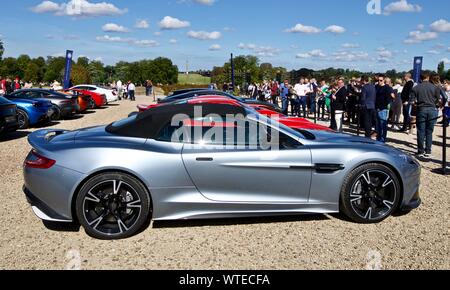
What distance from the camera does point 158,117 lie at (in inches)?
168

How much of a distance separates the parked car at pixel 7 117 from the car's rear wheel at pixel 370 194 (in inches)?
344

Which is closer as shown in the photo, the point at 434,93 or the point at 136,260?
the point at 136,260

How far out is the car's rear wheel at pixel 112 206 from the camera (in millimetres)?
3900

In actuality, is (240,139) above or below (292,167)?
above

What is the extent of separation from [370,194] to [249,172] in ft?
4.73

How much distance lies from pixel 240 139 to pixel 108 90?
21338 millimetres

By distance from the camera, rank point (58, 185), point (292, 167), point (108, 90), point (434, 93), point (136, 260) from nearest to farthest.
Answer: point (136, 260) < point (58, 185) < point (292, 167) < point (434, 93) < point (108, 90)

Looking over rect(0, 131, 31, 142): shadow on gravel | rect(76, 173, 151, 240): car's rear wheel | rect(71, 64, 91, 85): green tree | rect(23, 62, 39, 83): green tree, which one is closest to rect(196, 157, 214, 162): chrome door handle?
rect(76, 173, 151, 240): car's rear wheel

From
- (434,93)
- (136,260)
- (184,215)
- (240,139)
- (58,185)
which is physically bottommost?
(136,260)

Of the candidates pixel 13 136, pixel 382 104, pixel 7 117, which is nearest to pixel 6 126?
pixel 7 117

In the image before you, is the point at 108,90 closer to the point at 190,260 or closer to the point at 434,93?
the point at 434,93

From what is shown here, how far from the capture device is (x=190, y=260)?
3611 mm

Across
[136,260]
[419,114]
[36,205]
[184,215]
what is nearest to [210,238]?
[184,215]

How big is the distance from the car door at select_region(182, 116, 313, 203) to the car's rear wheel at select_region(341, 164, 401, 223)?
1.66 ft
